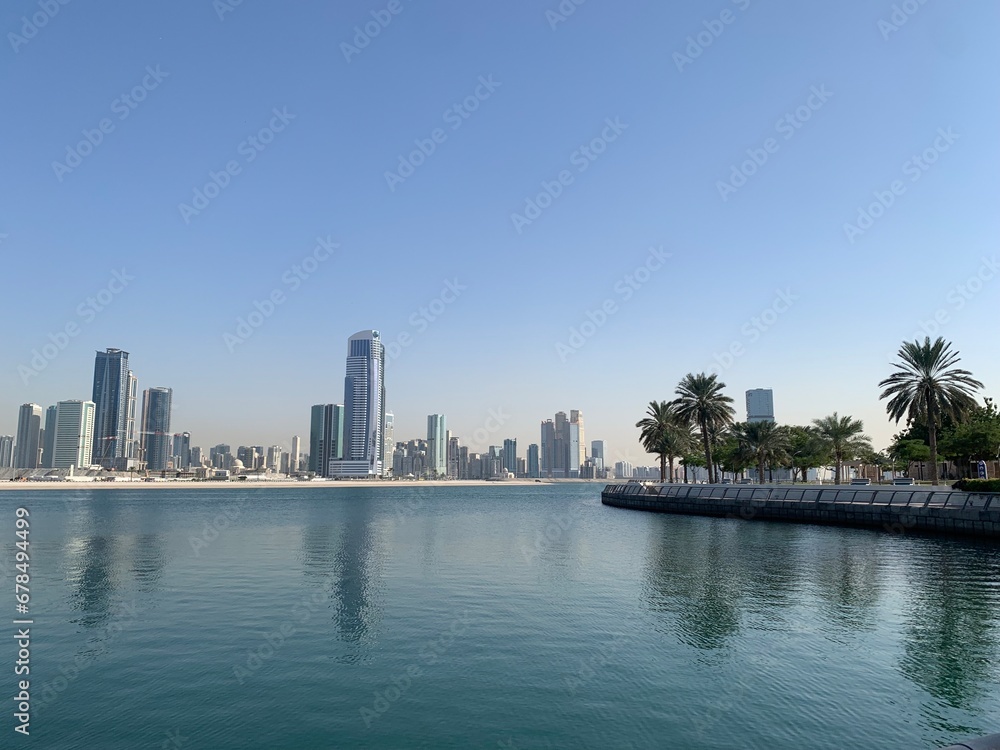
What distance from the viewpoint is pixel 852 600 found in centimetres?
2467

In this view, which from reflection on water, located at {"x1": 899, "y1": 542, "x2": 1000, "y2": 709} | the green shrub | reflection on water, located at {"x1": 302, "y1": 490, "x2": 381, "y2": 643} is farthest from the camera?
the green shrub

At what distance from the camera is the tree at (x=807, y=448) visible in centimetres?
9512

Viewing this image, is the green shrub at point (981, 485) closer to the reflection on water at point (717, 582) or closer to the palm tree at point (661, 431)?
the reflection on water at point (717, 582)

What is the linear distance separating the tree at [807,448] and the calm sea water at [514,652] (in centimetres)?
6301

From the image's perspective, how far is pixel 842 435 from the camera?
89.6m

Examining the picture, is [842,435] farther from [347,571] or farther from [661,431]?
[347,571]

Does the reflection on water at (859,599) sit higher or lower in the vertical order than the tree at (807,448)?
lower

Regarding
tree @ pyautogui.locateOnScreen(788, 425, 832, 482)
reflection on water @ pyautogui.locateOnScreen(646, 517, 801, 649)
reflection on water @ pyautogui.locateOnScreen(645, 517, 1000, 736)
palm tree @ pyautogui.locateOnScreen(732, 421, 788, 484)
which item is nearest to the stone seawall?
reflection on water @ pyautogui.locateOnScreen(645, 517, 1000, 736)

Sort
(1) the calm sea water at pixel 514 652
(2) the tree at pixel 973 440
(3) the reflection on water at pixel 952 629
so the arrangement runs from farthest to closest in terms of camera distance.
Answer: (2) the tree at pixel 973 440, (3) the reflection on water at pixel 952 629, (1) the calm sea water at pixel 514 652

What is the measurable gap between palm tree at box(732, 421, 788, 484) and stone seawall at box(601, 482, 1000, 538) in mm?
17080

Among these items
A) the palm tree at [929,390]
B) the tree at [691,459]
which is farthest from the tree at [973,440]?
the tree at [691,459]

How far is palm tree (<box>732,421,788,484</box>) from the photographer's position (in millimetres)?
97750

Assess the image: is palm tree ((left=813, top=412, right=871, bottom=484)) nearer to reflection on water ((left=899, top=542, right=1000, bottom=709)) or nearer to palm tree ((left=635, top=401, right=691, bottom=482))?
palm tree ((left=635, top=401, right=691, bottom=482))

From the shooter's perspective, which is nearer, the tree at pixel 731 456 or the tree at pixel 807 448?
the tree at pixel 807 448
